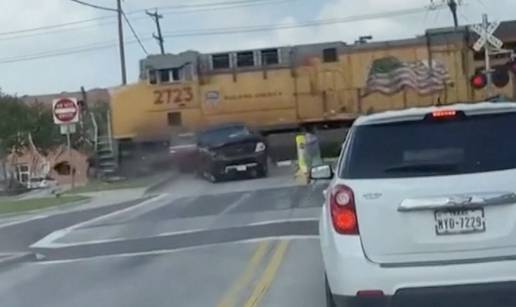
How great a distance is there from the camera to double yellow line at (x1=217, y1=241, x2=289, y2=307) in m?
11.2

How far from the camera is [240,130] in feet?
118

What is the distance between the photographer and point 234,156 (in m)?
34.4

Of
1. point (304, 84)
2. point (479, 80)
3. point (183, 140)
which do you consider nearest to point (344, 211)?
point (479, 80)

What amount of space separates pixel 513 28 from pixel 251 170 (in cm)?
1129

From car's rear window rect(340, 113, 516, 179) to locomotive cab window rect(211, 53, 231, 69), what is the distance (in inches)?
1295

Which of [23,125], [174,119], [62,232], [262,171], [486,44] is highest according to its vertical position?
[486,44]

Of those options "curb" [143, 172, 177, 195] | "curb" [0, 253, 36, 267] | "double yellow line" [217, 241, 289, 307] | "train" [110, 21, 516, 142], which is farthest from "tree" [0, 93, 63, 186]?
"double yellow line" [217, 241, 289, 307]

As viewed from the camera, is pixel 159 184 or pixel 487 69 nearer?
pixel 487 69

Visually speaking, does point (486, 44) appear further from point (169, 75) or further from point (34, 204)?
point (169, 75)

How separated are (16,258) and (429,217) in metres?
11.1

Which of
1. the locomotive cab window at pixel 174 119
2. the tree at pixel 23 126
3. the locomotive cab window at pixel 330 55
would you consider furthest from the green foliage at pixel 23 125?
the locomotive cab window at pixel 330 55

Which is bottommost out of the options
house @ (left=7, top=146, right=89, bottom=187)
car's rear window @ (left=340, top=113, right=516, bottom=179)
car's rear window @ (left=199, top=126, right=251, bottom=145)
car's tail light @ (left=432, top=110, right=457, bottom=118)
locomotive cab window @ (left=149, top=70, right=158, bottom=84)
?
house @ (left=7, top=146, right=89, bottom=187)

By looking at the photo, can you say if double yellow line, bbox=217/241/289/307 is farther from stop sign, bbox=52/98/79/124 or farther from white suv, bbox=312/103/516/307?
stop sign, bbox=52/98/79/124

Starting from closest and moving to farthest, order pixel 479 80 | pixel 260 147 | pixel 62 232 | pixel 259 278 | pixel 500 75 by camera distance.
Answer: pixel 259 278
pixel 62 232
pixel 479 80
pixel 500 75
pixel 260 147
